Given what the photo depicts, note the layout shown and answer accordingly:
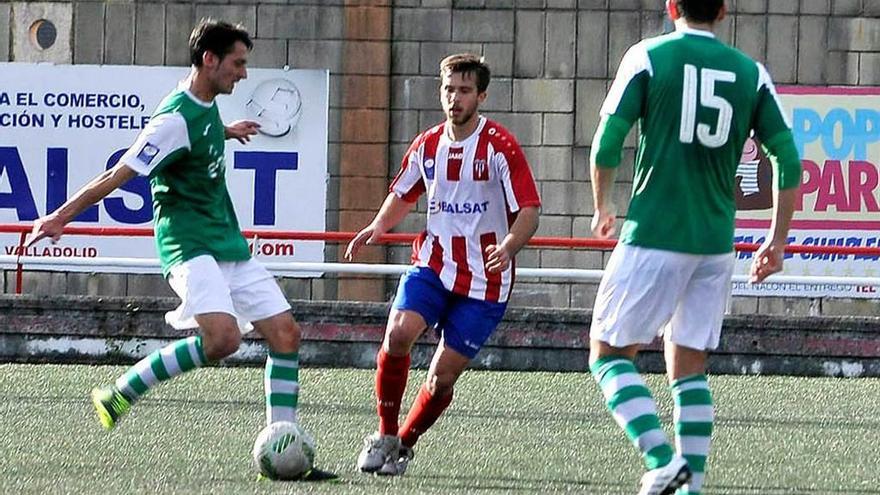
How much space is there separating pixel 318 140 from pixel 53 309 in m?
4.16

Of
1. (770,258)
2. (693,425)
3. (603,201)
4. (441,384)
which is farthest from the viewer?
(441,384)

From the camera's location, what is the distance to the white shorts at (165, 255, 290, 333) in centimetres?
727

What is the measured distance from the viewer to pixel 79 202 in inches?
280

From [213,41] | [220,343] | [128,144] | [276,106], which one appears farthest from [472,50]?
[220,343]

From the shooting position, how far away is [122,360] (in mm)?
13609

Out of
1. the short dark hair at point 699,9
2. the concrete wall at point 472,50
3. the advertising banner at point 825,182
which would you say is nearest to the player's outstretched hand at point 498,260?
the short dark hair at point 699,9

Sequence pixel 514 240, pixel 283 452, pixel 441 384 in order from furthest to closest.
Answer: pixel 441 384 < pixel 514 240 < pixel 283 452

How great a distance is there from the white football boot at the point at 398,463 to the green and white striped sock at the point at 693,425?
5.29ft

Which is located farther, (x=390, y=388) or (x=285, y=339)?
(x=390, y=388)

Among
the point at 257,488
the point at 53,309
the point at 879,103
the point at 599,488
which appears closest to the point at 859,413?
the point at 599,488

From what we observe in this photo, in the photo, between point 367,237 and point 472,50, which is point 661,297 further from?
point 472,50

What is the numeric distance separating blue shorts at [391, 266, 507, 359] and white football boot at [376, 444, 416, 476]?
0.44 metres

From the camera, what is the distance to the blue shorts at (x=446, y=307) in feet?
25.5

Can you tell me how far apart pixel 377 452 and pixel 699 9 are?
239 cm
